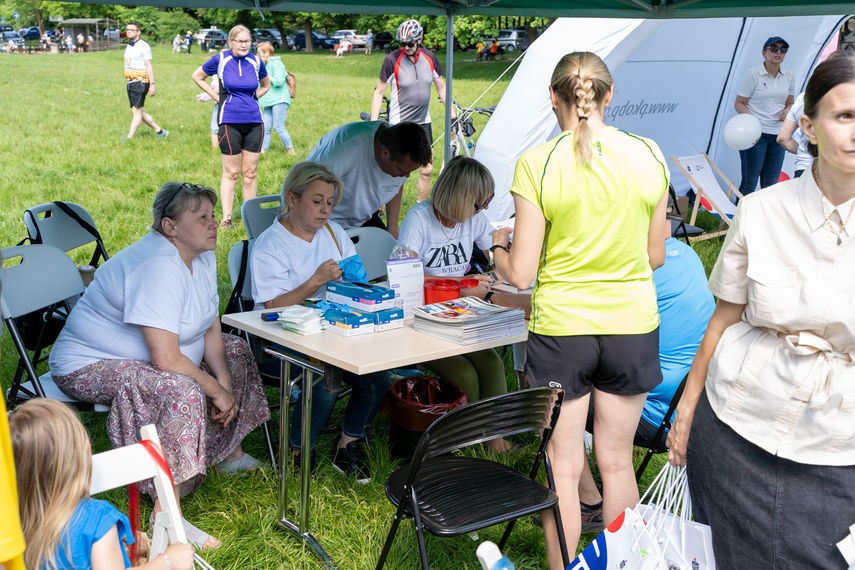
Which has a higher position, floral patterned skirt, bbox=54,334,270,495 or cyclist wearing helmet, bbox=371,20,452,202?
cyclist wearing helmet, bbox=371,20,452,202

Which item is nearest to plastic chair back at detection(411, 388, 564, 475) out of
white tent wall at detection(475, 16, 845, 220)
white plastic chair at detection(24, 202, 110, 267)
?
white plastic chair at detection(24, 202, 110, 267)

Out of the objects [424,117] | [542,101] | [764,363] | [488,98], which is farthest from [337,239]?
[488,98]

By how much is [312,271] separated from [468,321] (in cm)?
96

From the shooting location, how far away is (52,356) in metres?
2.80

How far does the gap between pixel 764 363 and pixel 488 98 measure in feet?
60.0

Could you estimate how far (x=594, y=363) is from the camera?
216 centimetres

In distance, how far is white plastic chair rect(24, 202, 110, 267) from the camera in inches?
147

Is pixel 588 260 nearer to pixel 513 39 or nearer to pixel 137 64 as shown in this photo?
pixel 137 64

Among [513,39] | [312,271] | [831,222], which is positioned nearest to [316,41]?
[513,39]

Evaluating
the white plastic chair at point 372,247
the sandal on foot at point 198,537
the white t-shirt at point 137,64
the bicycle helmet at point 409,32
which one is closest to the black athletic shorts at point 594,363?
the sandal on foot at point 198,537

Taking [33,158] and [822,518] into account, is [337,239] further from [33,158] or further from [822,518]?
[33,158]

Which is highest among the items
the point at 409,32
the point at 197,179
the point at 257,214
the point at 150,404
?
the point at 409,32

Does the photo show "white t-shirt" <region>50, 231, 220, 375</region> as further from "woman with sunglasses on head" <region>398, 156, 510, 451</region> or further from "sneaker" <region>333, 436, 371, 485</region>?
"woman with sunglasses on head" <region>398, 156, 510, 451</region>

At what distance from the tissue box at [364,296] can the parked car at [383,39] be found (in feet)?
114
